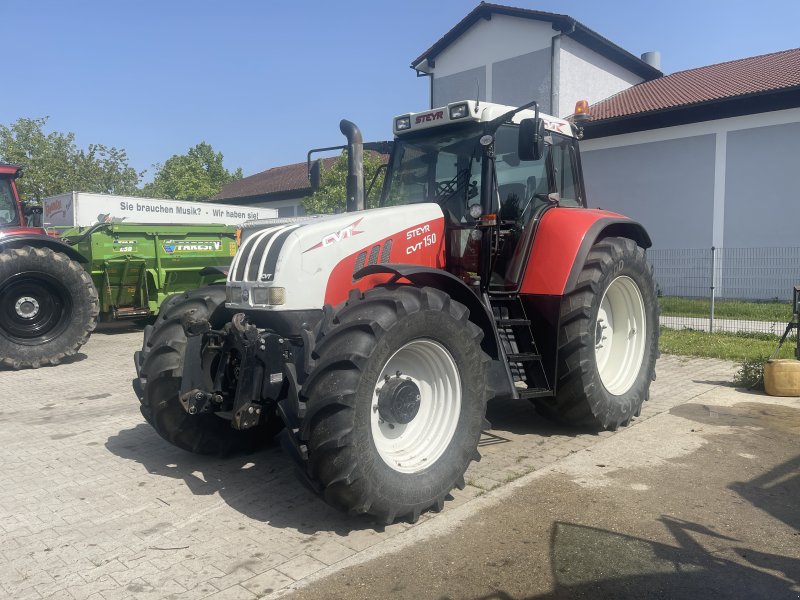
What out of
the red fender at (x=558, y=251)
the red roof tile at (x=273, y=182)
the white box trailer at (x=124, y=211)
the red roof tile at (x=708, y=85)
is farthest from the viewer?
the red roof tile at (x=273, y=182)

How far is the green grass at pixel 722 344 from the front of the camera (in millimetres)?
9023

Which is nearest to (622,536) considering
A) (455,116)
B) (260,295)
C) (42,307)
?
(260,295)

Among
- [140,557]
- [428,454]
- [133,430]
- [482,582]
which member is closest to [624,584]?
[482,582]

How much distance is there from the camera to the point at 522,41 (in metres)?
22.1

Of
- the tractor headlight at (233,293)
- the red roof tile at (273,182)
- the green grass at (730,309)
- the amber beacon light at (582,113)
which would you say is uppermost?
the red roof tile at (273,182)

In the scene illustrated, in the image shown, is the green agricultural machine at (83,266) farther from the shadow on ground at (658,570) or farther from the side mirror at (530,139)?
the shadow on ground at (658,570)

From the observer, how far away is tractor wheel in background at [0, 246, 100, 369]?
875 centimetres

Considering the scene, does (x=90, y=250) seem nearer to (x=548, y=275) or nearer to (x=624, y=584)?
(x=548, y=275)

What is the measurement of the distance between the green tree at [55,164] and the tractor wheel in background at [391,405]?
98.3 feet

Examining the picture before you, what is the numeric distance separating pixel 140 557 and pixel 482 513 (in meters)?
1.84

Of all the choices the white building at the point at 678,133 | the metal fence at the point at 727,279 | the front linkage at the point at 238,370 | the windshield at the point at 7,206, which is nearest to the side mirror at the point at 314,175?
the front linkage at the point at 238,370

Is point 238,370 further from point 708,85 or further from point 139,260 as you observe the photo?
point 708,85

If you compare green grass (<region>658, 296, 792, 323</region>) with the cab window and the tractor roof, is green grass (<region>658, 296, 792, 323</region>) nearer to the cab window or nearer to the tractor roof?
the tractor roof

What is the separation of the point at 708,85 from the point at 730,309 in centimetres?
882
